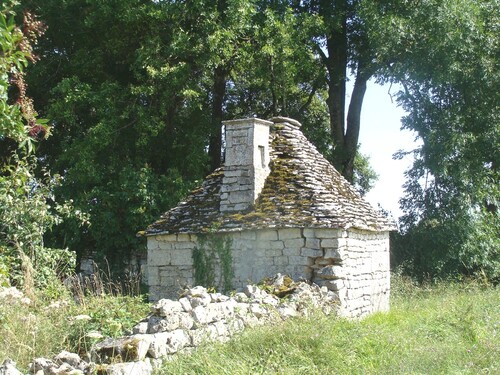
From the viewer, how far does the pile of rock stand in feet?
19.9

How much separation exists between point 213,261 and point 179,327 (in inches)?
227

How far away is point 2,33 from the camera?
7.73m

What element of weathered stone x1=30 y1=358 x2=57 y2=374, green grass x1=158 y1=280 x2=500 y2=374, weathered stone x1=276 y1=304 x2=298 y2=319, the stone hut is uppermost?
the stone hut

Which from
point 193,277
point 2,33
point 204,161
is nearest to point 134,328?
point 2,33

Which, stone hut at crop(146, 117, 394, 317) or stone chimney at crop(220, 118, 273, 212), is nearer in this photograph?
stone hut at crop(146, 117, 394, 317)

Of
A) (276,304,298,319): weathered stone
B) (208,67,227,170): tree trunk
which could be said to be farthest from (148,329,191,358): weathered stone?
(208,67,227,170): tree trunk

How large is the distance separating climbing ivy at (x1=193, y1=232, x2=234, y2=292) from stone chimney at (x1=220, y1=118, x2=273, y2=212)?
68 cm

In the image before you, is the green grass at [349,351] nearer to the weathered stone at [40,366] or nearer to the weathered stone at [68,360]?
the weathered stone at [68,360]

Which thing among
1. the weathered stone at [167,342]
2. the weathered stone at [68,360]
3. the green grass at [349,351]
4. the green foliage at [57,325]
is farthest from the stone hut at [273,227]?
the weathered stone at [68,360]

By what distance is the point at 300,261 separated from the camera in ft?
38.9

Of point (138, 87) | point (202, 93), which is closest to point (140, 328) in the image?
point (138, 87)

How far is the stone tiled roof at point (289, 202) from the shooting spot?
12062 mm

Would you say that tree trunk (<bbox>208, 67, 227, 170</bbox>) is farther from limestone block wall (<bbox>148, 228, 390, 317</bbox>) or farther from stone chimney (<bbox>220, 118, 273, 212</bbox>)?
limestone block wall (<bbox>148, 228, 390, 317</bbox>)

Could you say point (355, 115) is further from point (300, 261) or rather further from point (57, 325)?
point (57, 325)
